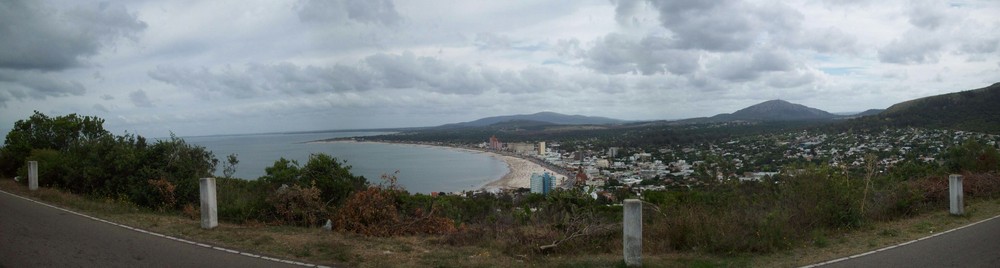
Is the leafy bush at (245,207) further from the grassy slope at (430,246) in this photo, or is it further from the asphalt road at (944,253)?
the asphalt road at (944,253)

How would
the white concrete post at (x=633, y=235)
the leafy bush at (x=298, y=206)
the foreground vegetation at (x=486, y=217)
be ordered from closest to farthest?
the white concrete post at (x=633, y=235)
the foreground vegetation at (x=486, y=217)
the leafy bush at (x=298, y=206)

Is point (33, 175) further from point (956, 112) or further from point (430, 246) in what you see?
point (956, 112)

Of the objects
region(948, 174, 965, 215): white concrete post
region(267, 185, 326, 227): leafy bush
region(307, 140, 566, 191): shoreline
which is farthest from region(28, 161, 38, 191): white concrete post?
region(307, 140, 566, 191): shoreline

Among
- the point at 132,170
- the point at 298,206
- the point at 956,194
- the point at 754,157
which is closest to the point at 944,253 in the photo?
the point at 956,194

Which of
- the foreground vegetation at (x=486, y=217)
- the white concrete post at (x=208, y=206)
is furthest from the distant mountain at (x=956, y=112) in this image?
the white concrete post at (x=208, y=206)

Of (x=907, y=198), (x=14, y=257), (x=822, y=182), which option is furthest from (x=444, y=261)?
(x=907, y=198)
